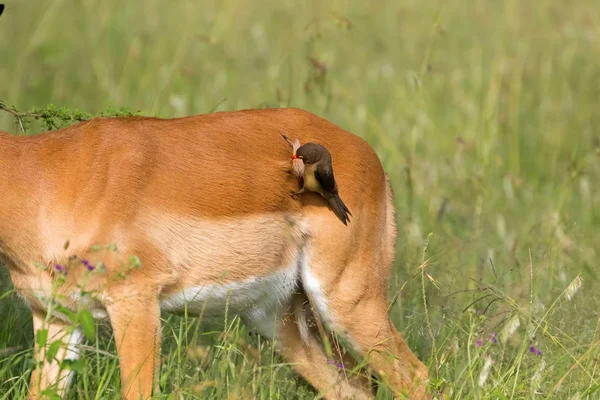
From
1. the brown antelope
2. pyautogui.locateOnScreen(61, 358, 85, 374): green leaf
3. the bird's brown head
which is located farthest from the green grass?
pyautogui.locateOnScreen(61, 358, 85, 374): green leaf

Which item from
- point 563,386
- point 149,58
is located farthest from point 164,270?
point 149,58

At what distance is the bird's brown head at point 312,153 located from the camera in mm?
4766

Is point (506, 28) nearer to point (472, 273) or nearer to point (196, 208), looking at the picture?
point (472, 273)

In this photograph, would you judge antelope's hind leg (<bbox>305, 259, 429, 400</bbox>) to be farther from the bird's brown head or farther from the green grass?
the bird's brown head

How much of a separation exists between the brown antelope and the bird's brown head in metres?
→ 0.20

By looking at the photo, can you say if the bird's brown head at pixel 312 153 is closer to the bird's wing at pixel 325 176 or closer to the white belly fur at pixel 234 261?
the bird's wing at pixel 325 176

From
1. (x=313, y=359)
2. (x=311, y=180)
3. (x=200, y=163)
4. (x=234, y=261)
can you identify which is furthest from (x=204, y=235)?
(x=313, y=359)

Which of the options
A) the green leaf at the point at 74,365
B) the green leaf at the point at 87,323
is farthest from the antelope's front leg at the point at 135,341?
the green leaf at the point at 87,323

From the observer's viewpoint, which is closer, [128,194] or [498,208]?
[128,194]

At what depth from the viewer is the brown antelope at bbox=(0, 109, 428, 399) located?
4.46 m

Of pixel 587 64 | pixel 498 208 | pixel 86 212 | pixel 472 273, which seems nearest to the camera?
pixel 86 212

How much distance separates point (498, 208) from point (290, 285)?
359 centimetres

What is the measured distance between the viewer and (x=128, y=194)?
180 inches

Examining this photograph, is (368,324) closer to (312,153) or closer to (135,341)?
(312,153)
